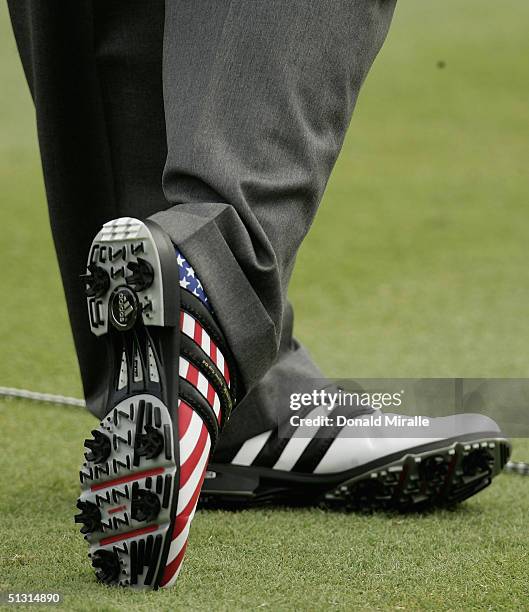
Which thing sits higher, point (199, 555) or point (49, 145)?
point (49, 145)

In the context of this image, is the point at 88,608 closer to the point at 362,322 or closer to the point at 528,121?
the point at 362,322

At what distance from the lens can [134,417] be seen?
644 mm

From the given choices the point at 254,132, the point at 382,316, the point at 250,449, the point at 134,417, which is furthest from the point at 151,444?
the point at 382,316

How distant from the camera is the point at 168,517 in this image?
64 centimetres

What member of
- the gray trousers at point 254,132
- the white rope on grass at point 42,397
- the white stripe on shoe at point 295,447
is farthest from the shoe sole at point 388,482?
the white rope on grass at point 42,397

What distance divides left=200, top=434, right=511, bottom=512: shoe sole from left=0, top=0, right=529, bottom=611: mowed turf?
25 mm

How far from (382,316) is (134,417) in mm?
1545

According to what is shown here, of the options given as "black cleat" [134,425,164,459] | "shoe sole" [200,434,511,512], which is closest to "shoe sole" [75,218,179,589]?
"black cleat" [134,425,164,459]

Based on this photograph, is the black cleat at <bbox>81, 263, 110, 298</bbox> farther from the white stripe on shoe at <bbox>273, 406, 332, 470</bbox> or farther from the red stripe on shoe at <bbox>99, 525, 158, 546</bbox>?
the white stripe on shoe at <bbox>273, 406, 332, 470</bbox>

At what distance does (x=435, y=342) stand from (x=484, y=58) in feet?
11.1

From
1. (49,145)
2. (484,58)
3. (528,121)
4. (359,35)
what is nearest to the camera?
(359,35)

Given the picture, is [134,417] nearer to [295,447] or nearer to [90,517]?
[90,517]

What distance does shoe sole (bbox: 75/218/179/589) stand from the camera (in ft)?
2.08

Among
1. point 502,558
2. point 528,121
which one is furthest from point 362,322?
point 528,121
